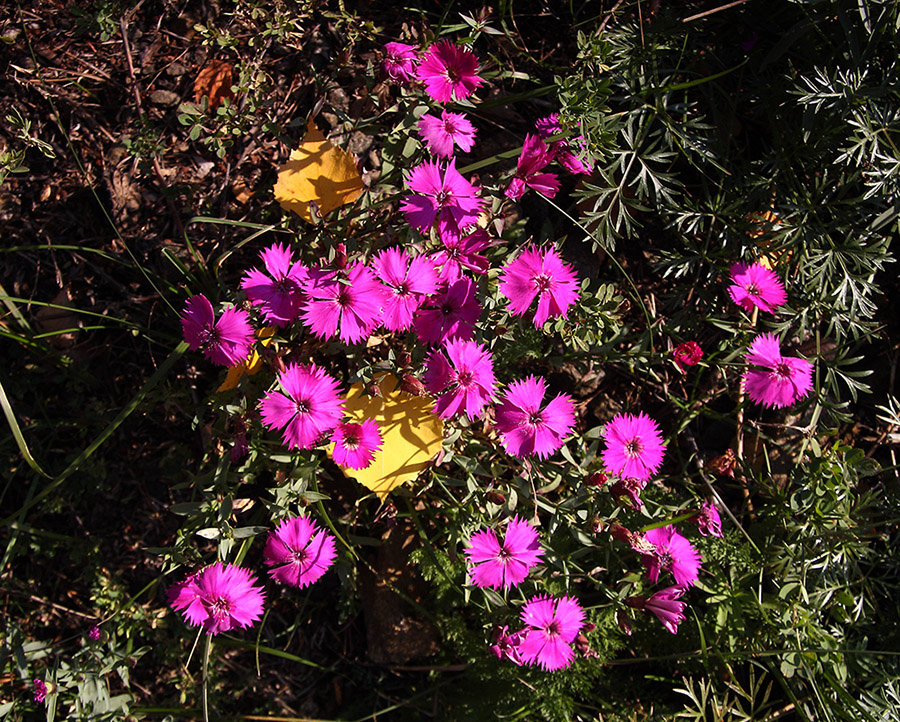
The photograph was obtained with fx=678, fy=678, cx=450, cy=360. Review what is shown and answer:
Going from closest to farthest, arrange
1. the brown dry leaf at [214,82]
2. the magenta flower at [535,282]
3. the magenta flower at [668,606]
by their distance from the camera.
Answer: the magenta flower at [535,282], the magenta flower at [668,606], the brown dry leaf at [214,82]

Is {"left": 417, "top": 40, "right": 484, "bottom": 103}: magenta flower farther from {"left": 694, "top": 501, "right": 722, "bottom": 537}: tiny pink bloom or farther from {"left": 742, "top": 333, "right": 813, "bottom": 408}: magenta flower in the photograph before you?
{"left": 694, "top": 501, "right": 722, "bottom": 537}: tiny pink bloom

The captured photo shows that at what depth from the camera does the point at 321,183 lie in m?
2.13

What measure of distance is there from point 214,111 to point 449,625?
1967mm

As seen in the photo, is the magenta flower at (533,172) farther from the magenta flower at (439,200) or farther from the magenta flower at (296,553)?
the magenta flower at (296,553)

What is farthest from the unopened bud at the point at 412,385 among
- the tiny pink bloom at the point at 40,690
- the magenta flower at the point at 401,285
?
the tiny pink bloom at the point at 40,690

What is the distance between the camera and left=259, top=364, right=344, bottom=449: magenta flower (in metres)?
1.76

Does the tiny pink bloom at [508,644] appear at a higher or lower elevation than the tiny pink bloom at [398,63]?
lower

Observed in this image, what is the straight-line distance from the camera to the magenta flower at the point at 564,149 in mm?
2047

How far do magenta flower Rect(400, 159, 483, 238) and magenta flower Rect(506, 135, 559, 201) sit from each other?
0.16 meters

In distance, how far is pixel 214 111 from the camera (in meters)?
2.41

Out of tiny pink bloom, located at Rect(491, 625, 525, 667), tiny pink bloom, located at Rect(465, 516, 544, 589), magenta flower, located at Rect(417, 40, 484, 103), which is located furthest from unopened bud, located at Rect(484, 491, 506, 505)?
magenta flower, located at Rect(417, 40, 484, 103)

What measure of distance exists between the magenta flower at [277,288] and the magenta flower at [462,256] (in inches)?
15.2

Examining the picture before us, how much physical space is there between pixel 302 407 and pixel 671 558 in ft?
3.85

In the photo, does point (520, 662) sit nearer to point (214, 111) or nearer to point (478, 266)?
point (478, 266)
